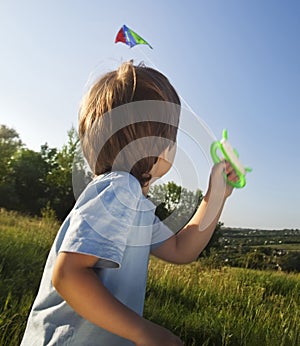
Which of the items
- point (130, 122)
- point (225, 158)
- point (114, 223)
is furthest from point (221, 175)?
point (114, 223)

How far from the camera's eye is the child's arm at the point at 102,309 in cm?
81

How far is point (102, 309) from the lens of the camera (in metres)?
0.81

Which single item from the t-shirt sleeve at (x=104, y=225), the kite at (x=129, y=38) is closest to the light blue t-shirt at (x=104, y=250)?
the t-shirt sleeve at (x=104, y=225)

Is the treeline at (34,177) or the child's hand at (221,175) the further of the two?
the treeline at (34,177)

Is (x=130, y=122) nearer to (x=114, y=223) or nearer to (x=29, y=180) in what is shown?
(x=114, y=223)

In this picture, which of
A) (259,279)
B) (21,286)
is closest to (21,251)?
(21,286)

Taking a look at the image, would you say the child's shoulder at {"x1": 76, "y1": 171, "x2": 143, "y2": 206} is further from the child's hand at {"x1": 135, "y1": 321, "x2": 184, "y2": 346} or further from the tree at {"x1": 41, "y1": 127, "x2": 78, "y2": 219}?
the tree at {"x1": 41, "y1": 127, "x2": 78, "y2": 219}

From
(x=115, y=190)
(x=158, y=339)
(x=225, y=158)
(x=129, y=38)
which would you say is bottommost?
(x=158, y=339)

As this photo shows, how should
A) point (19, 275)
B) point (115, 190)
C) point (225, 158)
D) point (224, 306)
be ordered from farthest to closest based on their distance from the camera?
point (224, 306) → point (19, 275) → point (225, 158) → point (115, 190)

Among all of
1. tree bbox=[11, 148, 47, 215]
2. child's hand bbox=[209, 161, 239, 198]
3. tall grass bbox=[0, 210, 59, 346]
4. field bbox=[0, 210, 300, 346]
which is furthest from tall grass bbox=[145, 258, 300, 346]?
tree bbox=[11, 148, 47, 215]

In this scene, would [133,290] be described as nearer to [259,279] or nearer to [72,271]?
[72,271]

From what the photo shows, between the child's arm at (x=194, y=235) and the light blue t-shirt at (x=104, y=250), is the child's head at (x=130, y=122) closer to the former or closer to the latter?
the light blue t-shirt at (x=104, y=250)

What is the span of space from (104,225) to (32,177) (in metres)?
21.7

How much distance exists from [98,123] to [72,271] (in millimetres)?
368
